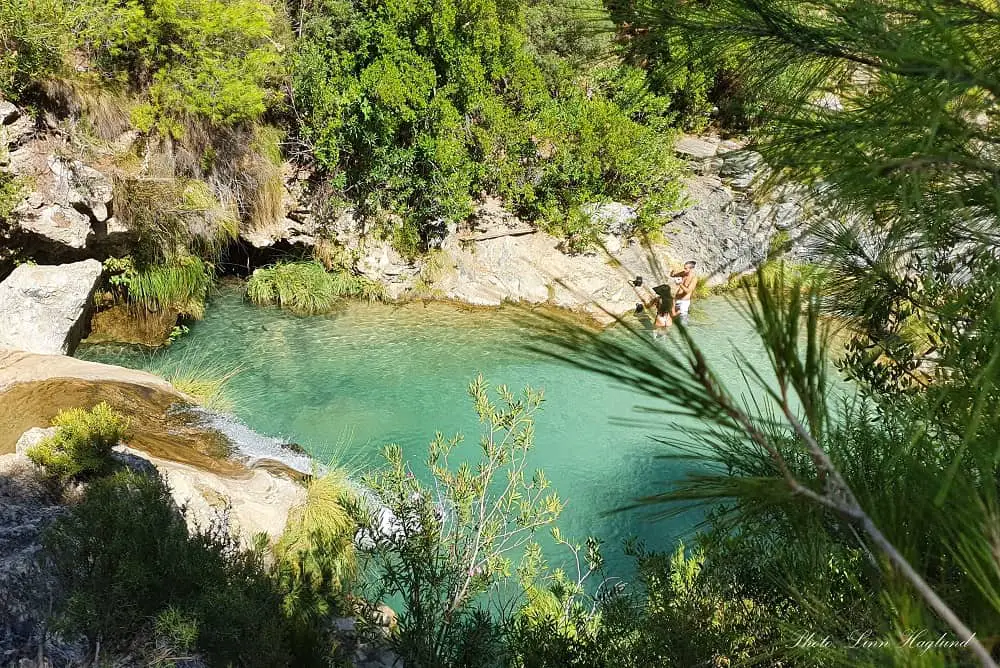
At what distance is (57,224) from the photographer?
6.25 metres

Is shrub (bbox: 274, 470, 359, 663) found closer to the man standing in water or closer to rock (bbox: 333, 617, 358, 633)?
rock (bbox: 333, 617, 358, 633)

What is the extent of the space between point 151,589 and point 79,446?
1.48m

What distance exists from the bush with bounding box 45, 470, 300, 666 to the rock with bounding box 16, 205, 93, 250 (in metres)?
4.29

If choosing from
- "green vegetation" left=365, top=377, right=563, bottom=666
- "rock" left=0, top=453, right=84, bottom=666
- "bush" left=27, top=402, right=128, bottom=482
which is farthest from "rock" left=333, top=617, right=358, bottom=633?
"bush" left=27, top=402, right=128, bottom=482

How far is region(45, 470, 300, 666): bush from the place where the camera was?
2.70 meters

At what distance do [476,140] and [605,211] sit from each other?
86.6 inches

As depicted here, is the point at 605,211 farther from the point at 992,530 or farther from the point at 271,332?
the point at 992,530

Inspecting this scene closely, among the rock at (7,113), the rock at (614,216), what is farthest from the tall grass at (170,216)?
the rock at (614,216)

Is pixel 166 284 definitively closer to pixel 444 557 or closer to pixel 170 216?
pixel 170 216

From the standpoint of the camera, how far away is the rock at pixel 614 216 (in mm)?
9273

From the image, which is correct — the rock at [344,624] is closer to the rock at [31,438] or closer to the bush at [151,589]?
the bush at [151,589]

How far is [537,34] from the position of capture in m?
9.73

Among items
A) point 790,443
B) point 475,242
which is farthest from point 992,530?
point 475,242

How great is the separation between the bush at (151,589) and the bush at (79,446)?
30.8 inches
